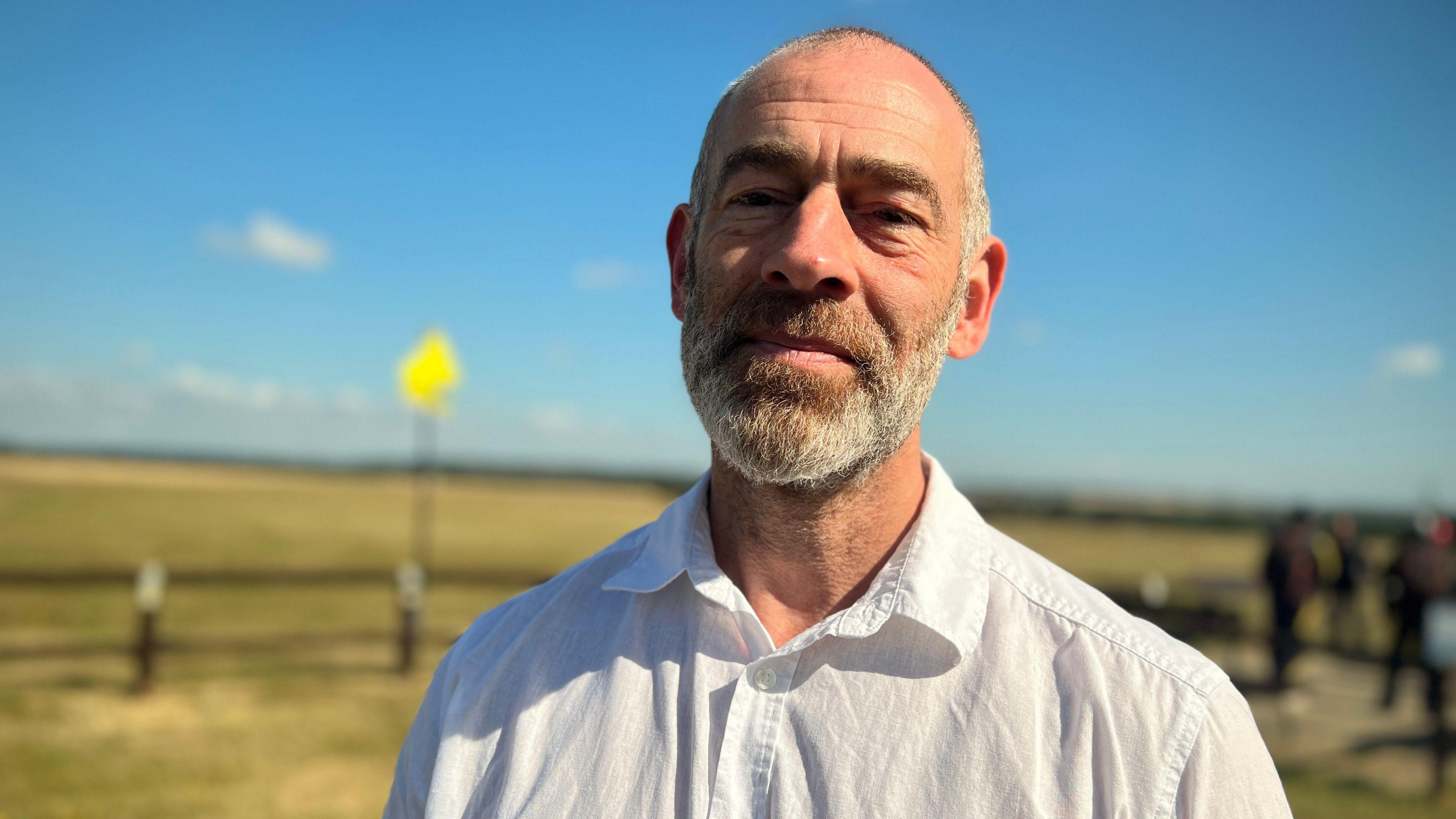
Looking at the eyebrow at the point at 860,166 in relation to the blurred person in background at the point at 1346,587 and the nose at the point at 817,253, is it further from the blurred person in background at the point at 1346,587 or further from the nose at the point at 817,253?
the blurred person in background at the point at 1346,587

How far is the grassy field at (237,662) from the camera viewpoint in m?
7.56

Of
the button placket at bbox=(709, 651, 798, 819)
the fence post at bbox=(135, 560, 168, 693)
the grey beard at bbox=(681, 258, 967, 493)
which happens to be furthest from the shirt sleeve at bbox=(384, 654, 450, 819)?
the fence post at bbox=(135, 560, 168, 693)

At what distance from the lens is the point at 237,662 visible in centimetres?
1173

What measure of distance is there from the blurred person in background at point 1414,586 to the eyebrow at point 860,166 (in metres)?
11.3

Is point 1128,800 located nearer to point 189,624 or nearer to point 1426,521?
point 1426,521

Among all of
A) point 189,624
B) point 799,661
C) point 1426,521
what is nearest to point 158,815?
point 799,661

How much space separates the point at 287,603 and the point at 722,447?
19.0 m

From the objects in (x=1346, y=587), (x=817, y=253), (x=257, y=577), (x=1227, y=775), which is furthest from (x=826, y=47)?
(x=1346, y=587)

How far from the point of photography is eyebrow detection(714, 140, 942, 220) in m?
1.75

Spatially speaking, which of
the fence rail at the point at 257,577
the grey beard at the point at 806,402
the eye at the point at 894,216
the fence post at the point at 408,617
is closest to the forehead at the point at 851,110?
the eye at the point at 894,216

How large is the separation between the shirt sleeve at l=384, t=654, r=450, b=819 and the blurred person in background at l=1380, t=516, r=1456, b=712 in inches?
458

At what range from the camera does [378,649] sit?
12.3m

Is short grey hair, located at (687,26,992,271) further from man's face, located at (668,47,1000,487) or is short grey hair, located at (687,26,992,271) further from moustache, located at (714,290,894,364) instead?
moustache, located at (714,290,894,364)

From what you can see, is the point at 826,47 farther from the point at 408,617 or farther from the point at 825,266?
the point at 408,617
